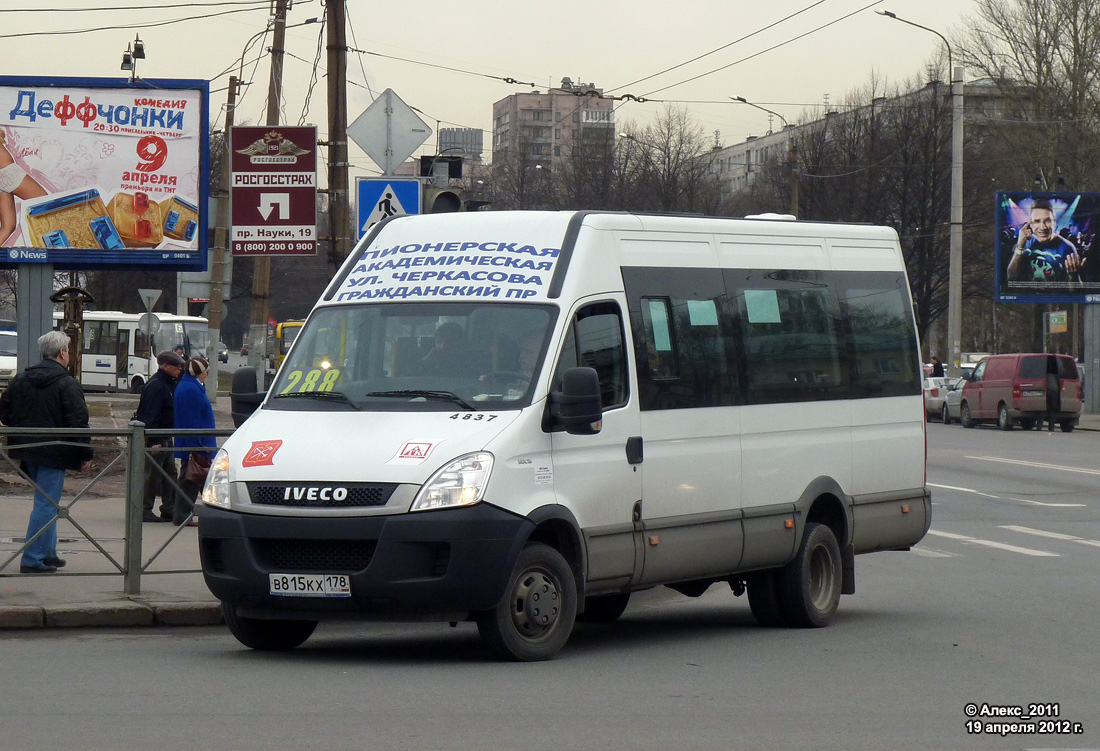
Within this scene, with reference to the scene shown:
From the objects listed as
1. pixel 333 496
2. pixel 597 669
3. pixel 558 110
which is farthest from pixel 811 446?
pixel 558 110

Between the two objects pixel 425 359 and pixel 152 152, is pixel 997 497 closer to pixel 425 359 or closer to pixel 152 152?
pixel 152 152

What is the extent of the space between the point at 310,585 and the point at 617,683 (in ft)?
5.20

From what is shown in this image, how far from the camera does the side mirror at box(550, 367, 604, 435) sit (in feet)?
26.4

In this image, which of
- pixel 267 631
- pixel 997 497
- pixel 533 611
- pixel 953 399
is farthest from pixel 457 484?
pixel 953 399

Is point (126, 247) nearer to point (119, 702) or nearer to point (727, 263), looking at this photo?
point (727, 263)

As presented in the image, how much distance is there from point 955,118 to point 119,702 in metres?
40.9

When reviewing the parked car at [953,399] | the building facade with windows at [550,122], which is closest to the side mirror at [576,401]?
the building facade with windows at [550,122]

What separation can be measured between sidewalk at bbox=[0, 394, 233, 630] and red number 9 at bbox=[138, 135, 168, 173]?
10.8m

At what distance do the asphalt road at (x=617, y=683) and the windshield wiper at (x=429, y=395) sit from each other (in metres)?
1.34

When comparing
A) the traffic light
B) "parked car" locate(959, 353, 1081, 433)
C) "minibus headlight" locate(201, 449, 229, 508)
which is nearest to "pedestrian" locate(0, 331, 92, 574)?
"minibus headlight" locate(201, 449, 229, 508)

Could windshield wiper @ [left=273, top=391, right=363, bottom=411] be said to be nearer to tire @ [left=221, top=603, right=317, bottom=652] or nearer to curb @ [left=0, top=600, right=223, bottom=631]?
tire @ [left=221, top=603, right=317, bottom=652]

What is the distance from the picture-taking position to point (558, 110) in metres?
128

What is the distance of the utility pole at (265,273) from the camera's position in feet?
85.7

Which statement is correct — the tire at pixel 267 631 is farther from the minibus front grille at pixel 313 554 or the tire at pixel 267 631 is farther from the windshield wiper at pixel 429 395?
the windshield wiper at pixel 429 395
